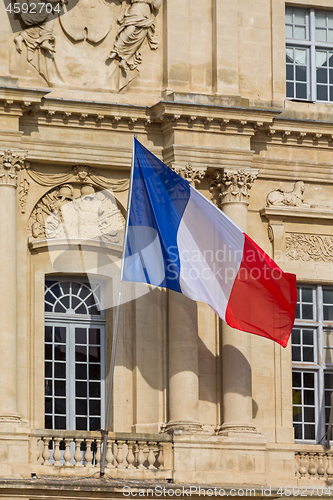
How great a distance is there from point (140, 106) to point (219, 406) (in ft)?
15.8

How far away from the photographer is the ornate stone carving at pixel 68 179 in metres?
22.5

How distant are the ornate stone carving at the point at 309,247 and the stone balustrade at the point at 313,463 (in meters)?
3.12

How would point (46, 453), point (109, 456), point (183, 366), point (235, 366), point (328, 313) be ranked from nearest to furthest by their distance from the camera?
point (46, 453) < point (109, 456) < point (183, 366) < point (235, 366) < point (328, 313)

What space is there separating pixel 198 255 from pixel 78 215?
7.34 ft

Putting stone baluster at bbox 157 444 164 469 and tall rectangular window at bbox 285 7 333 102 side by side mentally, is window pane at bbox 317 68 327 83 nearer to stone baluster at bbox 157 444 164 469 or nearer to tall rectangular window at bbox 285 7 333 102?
tall rectangular window at bbox 285 7 333 102

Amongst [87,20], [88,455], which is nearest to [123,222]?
[87,20]

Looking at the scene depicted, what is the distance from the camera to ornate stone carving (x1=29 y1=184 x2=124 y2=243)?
74.5ft

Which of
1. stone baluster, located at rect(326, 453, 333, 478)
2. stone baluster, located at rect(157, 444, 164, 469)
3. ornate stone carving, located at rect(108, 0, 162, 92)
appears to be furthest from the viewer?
ornate stone carving, located at rect(108, 0, 162, 92)

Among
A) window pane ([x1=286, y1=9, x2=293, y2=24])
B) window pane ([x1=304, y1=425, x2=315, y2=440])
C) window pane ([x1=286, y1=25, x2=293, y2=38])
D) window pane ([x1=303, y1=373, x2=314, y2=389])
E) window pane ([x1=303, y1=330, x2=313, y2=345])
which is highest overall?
window pane ([x1=286, y1=9, x2=293, y2=24])

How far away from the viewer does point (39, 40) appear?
22734 millimetres

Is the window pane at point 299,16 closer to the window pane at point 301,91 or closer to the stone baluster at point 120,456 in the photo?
the window pane at point 301,91

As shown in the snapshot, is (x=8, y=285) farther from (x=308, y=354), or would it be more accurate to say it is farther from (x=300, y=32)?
(x=300, y=32)

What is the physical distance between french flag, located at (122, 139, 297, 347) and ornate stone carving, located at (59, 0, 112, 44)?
94.1 inches

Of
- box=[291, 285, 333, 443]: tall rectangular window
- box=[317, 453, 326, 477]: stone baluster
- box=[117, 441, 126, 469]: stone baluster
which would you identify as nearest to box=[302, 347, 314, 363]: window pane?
box=[291, 285, 333, 443]: tall rectangular window
